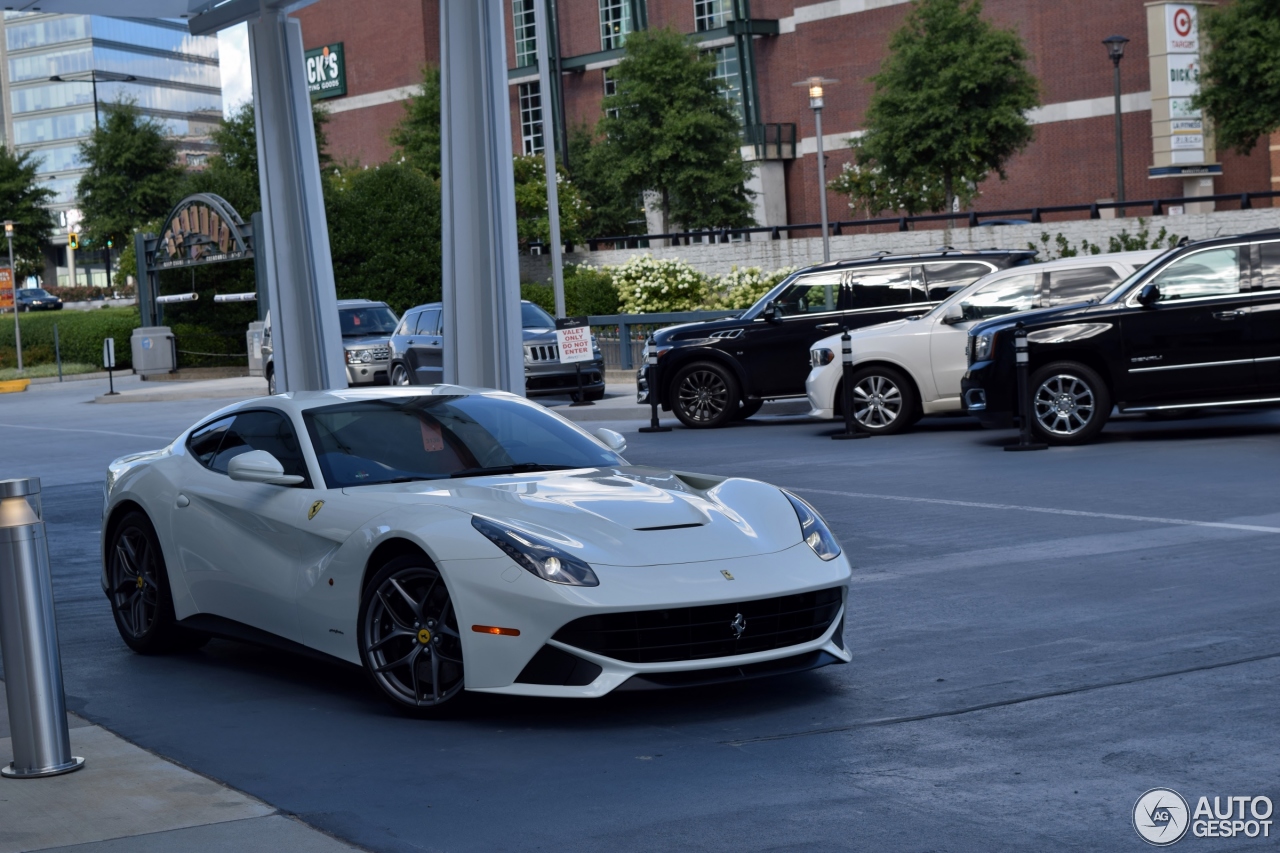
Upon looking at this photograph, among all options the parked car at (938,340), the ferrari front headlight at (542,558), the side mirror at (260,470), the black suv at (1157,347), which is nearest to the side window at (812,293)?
the parked car at (938,340)

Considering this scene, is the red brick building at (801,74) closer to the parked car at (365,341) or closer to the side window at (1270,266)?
the parked car at (365,341)

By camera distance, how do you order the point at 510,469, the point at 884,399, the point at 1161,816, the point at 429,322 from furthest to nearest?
1. the point at 429,322
2. the point at 884,399
3. the point at 510,469
4. the point at 1161,816

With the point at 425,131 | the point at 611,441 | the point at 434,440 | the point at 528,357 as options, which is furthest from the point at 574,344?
the point at 425,131

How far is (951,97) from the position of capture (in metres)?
46.7

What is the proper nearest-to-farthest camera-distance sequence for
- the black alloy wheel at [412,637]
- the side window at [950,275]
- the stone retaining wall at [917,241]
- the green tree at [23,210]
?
the black alloy wheel at [412,637]
the side window at [950,275]
the stone retaining wall at [917,241]
the green tree at [23,210]

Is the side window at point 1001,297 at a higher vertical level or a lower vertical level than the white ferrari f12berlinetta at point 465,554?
higher

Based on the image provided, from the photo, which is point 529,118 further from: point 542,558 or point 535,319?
point 542,558

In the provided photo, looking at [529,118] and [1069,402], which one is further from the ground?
[529,118]

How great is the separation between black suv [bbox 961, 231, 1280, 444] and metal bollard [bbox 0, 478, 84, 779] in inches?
464

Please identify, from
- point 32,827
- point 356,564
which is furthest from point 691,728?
point 32,827

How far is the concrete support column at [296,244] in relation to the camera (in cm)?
1486

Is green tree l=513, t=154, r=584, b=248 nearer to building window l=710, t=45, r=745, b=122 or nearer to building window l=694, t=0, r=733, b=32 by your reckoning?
building window l=710, t=45, r=745, b=122

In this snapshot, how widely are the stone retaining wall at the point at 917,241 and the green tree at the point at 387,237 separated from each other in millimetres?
5503

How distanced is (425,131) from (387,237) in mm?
13229
